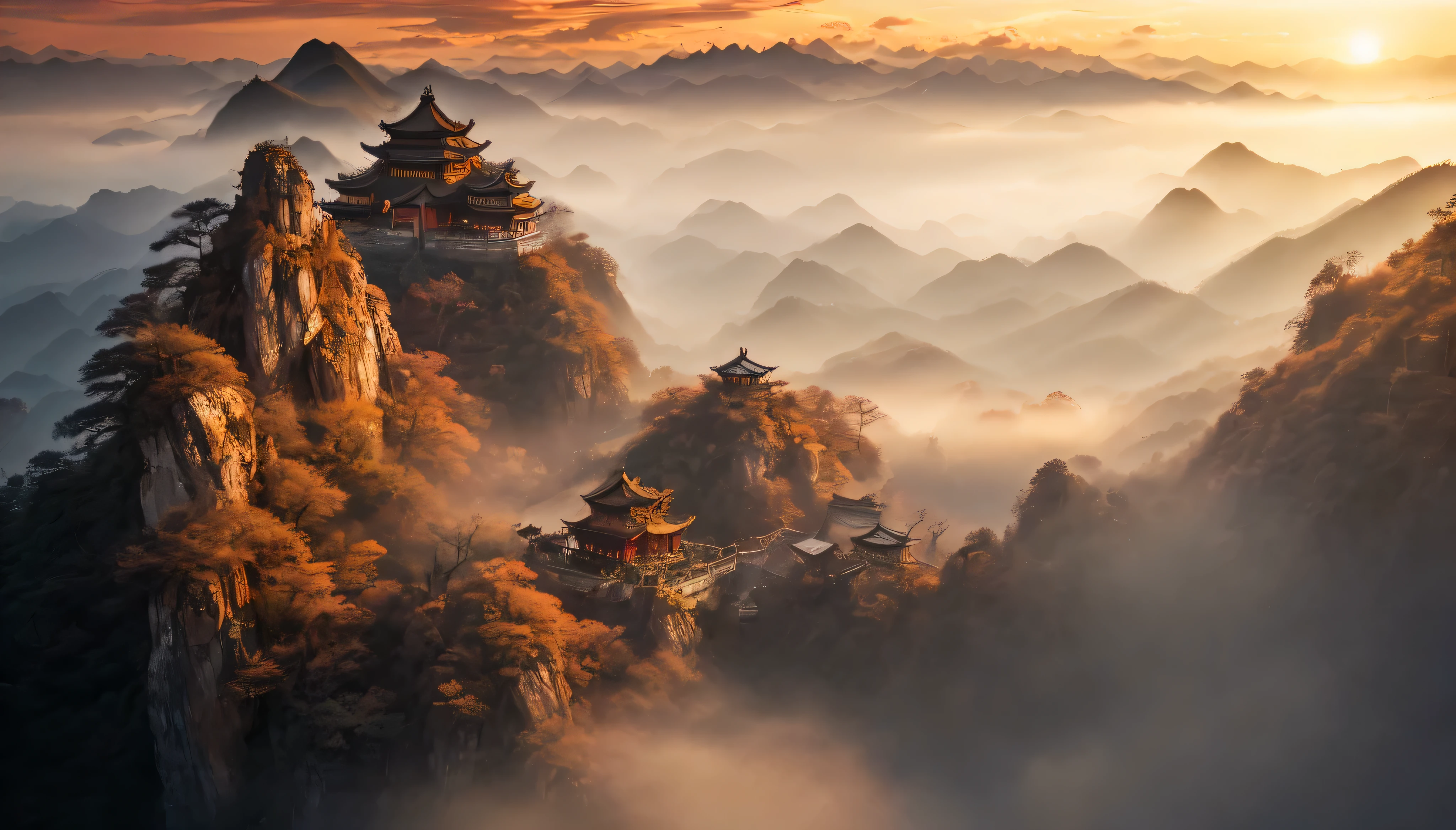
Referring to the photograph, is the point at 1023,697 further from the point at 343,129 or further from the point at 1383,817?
the point at 343,129

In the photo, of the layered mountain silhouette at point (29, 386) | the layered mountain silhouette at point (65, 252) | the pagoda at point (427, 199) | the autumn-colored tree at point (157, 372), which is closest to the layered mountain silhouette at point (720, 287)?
the layered mountain silhouette at point (65, 252)

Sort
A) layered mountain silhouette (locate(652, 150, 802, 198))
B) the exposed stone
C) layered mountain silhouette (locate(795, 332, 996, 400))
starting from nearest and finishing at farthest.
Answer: the exposed stone < layered mountain silhouette (locate(795, 332, 996, 400)) < layered mountain silhouette (locate(652, 150, 802, 198))

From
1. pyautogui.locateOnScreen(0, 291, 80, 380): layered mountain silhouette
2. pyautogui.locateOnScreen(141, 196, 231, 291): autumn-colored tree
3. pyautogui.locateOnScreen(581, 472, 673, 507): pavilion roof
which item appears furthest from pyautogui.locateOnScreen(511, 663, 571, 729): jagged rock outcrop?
pyautogui.locateOnScreen(0, 291, 80, 380): layered mountain silhouette

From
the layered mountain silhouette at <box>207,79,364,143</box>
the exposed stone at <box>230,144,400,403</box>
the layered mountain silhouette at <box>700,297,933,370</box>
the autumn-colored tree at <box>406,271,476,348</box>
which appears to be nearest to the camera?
the exposed stone at <box>230,144,400,403</box>

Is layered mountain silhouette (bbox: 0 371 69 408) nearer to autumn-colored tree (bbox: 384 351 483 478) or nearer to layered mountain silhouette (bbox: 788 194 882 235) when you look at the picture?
autumn-colored tree (bbox: 384 351 483 478)

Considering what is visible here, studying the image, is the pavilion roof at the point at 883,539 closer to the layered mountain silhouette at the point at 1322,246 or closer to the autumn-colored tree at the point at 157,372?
the autumn-colored tree at the point at 157,372
